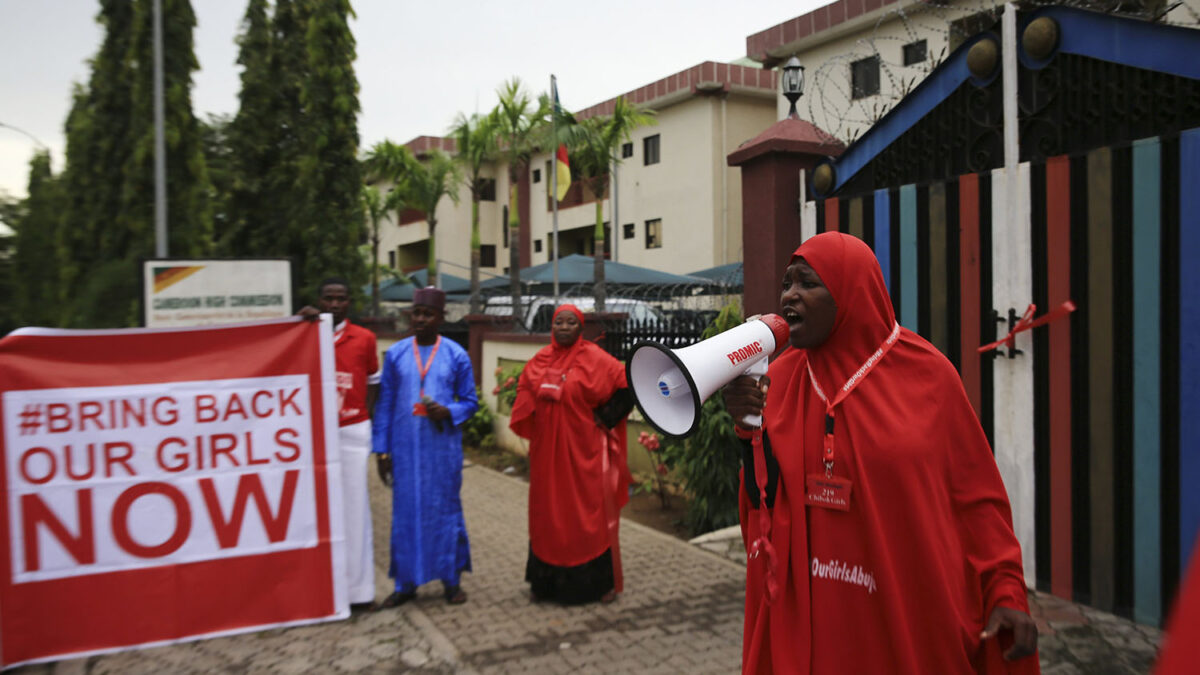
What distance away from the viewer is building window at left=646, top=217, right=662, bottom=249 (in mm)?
25797

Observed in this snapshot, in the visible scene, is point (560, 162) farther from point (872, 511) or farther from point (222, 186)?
point (872, 511)

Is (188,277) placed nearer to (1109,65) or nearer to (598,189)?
(1109,65)

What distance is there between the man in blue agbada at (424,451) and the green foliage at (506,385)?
13.6 feet

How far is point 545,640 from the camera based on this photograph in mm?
4844

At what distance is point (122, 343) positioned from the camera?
4.78 metres

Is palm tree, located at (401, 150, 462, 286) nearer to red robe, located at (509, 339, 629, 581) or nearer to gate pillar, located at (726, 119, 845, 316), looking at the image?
gate pillar, located at (726, 119, 845, 316)

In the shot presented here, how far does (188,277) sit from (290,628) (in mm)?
2540

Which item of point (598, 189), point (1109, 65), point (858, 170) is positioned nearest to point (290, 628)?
point (858, 170)

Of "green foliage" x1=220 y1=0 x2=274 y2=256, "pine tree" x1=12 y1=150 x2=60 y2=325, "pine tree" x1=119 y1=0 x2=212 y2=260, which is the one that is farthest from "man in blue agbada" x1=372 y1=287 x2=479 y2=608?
"green foliage" x1=220 y1=0 x2=274 y2=256

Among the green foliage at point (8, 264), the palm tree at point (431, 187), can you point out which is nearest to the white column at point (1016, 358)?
the green foliage at point (8, 264)

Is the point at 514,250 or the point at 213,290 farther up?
the point at 514,250

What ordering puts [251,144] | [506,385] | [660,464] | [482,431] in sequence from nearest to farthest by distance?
[660,464] → [506,385] → [482,431] → [251,144]

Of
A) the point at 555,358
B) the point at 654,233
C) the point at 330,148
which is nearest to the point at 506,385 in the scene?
the point at 555,358

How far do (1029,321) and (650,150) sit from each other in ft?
71.7
